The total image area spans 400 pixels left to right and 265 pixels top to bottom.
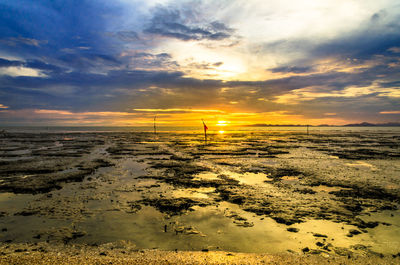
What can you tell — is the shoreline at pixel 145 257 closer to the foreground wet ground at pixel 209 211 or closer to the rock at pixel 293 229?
the foreground wet ground at pixel 209 211

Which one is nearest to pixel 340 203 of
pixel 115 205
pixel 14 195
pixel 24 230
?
pixel 115 205

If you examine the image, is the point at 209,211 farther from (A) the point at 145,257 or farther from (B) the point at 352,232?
(B) the point at 352,232

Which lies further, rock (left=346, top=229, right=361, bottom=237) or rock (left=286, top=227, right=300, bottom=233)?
rock (left=286, top=227, right=300, bottom=233)

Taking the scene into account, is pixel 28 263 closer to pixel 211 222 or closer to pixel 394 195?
pixel 211 222

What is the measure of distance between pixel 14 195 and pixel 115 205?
6.56 meters

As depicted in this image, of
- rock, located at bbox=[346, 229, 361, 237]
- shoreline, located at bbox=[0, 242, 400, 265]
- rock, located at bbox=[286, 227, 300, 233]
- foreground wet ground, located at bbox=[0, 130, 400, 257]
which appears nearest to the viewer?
shoreline, located at bbox=[0, 242, 400, 265]

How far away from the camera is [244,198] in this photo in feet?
39.6

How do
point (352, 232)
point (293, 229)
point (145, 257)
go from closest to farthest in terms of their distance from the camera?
point (145, 257), point (352, 232), point (293, 229)

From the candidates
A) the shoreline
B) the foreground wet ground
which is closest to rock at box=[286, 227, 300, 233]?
the foreground wet ground

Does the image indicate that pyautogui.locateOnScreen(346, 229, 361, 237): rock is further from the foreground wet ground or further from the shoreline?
the shoreline

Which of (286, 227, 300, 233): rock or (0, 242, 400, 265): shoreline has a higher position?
(0, 242, 400, 265): shoreline

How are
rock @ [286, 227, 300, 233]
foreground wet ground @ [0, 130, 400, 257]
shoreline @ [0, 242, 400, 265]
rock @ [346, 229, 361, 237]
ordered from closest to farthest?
shoreline @ [0, 242, 400, 265] → foreground wet ground @ [0, 130, 400, 257] → rock @ [346, 229, 361, 237] → rock @ [286, 227, 300, 233]

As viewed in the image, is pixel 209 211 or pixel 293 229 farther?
pixel 209 211

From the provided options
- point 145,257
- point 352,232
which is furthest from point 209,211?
point 352,232
